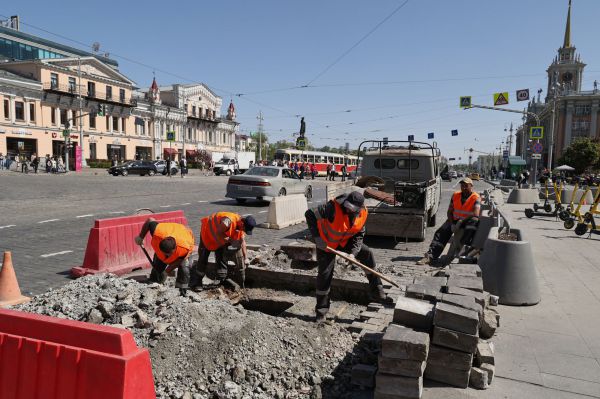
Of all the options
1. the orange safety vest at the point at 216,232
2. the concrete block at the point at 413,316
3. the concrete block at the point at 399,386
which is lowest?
the concrete block at the point at 399,386

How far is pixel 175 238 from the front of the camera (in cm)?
577

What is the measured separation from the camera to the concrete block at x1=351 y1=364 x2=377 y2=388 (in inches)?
138

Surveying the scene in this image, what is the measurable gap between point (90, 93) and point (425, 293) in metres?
57.1

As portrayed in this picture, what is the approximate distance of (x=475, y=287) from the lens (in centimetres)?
446

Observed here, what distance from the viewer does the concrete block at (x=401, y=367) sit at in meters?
3.24

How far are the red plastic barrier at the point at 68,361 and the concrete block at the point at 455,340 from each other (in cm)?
215

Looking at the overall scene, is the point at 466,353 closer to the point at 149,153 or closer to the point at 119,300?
the point at 119,300

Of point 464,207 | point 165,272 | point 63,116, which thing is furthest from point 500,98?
point 63,116

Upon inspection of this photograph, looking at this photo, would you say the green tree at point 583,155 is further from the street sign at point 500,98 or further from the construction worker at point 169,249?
the construction worker at point 169,249

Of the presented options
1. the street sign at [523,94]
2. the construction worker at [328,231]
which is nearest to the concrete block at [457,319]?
the construction worker at [328,231]

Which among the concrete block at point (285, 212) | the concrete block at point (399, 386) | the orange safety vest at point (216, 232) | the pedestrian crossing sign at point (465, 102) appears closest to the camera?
the concrete block at point (399, 386)

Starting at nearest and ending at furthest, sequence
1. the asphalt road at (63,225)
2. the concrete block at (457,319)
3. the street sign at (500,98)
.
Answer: the concrete block at (457,319)
the asphalt road at (63,225)
the street sign at (500,98)

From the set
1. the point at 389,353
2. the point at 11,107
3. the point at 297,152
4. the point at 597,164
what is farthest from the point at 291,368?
the point at 597,164

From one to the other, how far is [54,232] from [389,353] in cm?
941
